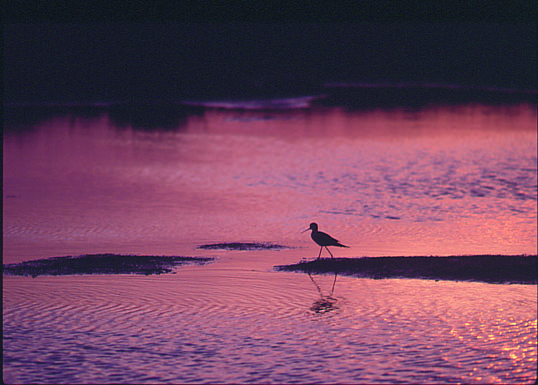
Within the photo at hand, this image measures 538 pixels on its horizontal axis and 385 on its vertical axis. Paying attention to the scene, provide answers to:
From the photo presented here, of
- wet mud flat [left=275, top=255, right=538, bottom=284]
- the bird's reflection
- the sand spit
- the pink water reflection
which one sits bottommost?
the bird's reflection

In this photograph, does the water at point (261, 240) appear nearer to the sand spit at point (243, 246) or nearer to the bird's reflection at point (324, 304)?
the bird's reflection at point (324, 304)

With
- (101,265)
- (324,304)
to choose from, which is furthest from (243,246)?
(324,304)

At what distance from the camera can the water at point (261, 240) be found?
11.6 meters

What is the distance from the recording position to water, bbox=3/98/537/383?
1165cm

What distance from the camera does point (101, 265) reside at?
16328mm

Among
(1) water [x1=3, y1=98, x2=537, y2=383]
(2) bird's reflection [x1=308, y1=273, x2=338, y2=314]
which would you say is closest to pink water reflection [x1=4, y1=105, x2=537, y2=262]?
(1) water [x1=3, y1=98, x2=537, y2=383]

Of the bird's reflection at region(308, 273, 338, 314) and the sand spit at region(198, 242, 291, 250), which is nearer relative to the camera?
the bird's reflection at region(308, 273, 338, 314)

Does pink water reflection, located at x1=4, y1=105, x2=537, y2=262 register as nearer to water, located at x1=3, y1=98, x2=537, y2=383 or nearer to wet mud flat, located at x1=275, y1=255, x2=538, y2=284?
water, located at x1=3, y1=98, x2=537, y2=383

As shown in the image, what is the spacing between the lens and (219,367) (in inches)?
445

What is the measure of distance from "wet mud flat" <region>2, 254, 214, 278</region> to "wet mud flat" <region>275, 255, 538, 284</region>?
2.01m

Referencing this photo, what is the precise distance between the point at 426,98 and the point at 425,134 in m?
17.2

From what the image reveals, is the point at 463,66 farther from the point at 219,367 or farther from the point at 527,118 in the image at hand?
the point at 219,367

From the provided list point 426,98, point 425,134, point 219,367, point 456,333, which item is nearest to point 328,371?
point 219,367

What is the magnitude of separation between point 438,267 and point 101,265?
606 centimetres
